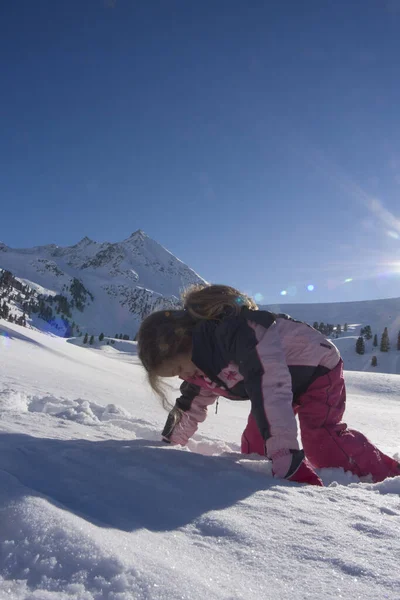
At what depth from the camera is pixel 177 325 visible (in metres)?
2.39

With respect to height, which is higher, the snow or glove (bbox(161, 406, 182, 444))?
the snow

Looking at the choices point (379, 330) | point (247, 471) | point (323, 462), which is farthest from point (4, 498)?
point (379, 330)

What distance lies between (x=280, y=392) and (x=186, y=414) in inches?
37.0

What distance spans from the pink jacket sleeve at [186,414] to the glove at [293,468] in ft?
2.77

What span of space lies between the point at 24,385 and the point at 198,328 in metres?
2.39

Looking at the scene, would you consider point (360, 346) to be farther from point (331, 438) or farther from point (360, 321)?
point (360, 321)

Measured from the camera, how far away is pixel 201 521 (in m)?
1.10

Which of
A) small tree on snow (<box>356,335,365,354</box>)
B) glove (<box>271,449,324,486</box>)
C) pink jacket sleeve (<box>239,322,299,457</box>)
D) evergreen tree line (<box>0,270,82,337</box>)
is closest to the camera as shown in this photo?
glove (<box>271,449,324,486</box>)

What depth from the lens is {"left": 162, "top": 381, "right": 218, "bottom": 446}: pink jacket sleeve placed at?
2.53m

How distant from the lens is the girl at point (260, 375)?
199 cm

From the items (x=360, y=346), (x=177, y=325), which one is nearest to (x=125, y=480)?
(x=177, y=325)

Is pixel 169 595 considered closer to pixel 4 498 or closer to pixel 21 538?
pixel 21 538

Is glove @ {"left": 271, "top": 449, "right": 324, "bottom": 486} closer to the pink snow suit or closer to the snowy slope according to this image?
the pink snow suit

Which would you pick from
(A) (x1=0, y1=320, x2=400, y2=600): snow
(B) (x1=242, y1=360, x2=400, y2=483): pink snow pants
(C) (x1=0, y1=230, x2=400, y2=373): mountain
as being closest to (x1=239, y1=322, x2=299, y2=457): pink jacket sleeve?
(A) (x1=0, y1=320, x2=400, y2=600): snow
